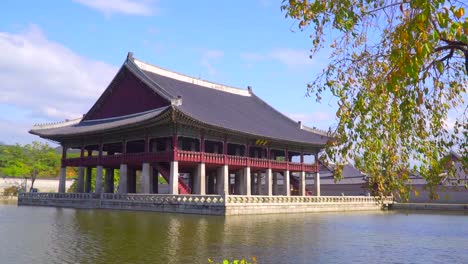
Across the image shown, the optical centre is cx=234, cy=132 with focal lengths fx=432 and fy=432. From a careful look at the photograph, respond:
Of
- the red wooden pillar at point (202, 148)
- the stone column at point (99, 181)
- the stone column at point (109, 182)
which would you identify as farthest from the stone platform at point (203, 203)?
the stone column at point (109, 182)

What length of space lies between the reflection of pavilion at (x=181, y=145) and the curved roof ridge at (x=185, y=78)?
0.45 feet

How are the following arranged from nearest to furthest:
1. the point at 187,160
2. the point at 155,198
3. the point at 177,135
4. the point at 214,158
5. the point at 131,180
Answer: the point at 155,198
the point at 177,135
the point at 187,160
the point at 214,158
the point at 131,180

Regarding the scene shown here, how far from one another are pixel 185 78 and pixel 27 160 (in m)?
34.3

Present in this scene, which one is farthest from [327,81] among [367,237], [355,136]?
[367,237]

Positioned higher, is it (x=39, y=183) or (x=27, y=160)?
(x=27, y=160)

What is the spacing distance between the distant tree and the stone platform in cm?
2123

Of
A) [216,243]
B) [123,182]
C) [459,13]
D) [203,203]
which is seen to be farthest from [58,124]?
[459,13]

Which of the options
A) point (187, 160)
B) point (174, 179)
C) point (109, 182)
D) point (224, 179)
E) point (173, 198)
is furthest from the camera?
point (109, 182)

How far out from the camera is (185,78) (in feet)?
Result: 169

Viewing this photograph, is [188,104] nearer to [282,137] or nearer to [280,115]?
[282,137]

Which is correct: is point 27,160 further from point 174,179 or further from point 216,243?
point 216,243

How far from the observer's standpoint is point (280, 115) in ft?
183

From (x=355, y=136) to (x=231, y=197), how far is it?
2390cm

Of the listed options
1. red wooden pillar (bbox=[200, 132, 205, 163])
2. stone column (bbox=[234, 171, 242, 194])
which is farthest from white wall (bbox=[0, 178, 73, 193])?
A: red wooden pillar (bbox=[200, 132, 205, 163])
